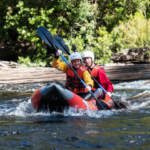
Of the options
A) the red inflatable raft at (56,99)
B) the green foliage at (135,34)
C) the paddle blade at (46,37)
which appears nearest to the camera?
the red inflatable raft at (56,99)

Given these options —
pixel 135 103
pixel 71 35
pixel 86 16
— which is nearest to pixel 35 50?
pixel 71 35

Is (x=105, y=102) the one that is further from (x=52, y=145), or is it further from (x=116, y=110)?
(x=52, y=145)

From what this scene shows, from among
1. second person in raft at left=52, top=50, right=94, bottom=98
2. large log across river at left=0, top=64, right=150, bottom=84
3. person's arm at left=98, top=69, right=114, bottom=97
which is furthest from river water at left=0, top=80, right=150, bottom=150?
large log across river at left=0, top=64, right=150, bottom=84

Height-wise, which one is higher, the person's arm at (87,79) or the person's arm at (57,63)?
the person's arm at (57,63)

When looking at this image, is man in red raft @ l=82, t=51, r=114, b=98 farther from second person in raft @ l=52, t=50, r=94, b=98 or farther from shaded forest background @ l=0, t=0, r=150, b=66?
shaded forest background @ l=0, t=0, r=150, b=66

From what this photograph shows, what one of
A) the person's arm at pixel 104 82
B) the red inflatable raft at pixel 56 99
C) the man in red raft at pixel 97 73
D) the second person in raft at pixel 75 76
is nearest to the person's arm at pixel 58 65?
the second person in raft at pixel 75 76

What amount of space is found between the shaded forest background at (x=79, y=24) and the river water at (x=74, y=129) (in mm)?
6697

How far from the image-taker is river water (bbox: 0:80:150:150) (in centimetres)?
278

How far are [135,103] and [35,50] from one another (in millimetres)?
8279

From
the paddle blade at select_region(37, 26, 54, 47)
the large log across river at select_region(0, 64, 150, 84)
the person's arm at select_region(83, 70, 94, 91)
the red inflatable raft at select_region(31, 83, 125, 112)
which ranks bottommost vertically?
the large log across river at select_region(0, 64, 150, 84)

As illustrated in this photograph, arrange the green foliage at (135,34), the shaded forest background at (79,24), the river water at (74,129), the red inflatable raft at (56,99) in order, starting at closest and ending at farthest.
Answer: the river water at (74,129), the red inflatable raft at (56,99), the green foliage at (135,34), the shaded forest background at (79,24)

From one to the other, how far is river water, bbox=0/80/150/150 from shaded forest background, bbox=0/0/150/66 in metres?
6.70

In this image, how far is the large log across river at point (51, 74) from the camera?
8.69 meters

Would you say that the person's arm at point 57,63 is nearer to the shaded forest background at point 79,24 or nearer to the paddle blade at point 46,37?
the paddle blade at point 46,37
